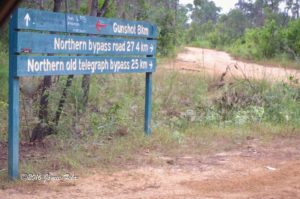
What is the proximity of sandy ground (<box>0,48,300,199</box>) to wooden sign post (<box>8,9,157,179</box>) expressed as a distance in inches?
24.5

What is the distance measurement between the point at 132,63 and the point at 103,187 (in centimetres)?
240

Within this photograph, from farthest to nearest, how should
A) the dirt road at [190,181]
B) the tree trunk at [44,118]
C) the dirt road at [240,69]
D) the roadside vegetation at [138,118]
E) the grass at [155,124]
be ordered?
Result: the dirt road at [240,69], the tree trunk at [44,118], the roadside vegetation at [138,118], the grass at [155,124], the dirt road at [190,181]

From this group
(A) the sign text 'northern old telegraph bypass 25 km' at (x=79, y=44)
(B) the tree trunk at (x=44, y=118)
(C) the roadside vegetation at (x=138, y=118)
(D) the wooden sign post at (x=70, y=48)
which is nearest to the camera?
(D) the wooden sign post at (x=70, y=48)

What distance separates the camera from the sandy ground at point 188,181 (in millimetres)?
4574

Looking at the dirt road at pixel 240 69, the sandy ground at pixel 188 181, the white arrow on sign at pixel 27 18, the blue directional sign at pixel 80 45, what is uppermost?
the white arrow on sign at pixel 27 18

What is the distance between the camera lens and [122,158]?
5.91 metres

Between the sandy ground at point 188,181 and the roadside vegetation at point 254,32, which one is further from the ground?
the roadside vegetation at point 254,32

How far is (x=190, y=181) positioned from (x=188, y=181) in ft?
0.07

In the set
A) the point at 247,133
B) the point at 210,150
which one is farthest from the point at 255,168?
the point at 247,133

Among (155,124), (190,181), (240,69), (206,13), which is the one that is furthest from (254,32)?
(206,13)

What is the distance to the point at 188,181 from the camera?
517 cm

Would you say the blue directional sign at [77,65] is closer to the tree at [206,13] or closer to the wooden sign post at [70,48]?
the wooden sign post at [70,48]

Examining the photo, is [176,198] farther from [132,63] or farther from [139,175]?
[132,63]

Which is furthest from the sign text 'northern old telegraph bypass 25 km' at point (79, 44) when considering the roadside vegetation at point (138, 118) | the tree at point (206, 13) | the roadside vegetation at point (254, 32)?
the tree at point (206, 13)
